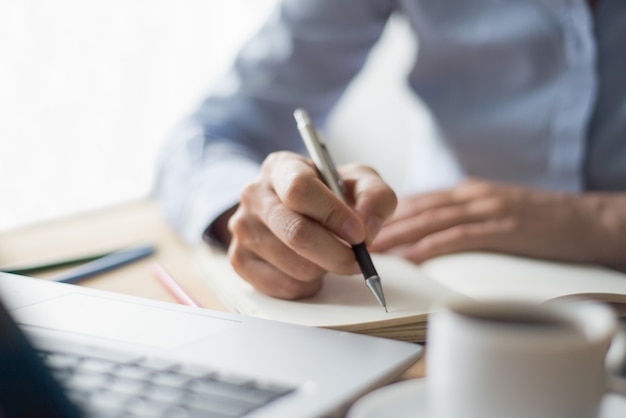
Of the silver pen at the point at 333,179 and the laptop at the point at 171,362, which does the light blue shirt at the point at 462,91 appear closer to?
the silver pen at the point at 333,179

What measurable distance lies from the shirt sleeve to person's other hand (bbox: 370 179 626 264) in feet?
0.84

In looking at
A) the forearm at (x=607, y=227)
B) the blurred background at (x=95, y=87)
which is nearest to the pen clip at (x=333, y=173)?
the forearm at (x=607, y=227)

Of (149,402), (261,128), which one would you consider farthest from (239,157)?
(149,402)

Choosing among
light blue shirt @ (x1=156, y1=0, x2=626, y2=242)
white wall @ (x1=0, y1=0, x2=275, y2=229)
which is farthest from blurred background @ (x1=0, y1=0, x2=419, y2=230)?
light blue shirt @ (x1=156, y1=0, x2=626, y2=242)

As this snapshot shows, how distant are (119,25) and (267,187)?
0.69m

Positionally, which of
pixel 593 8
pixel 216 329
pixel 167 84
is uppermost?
pixel 167 84

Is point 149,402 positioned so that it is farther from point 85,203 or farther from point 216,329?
point 85,203

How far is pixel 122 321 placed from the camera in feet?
1.70

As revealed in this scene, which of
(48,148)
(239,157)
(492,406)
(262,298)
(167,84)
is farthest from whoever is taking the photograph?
(167,84)

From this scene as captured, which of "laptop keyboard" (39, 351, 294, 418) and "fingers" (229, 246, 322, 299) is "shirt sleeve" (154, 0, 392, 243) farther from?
"laptop keyboard" (39, 351, 294, 418)

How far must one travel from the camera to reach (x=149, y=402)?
0.39 metres

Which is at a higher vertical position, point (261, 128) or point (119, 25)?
point (119, 25)

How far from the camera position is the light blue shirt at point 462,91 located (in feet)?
3.04

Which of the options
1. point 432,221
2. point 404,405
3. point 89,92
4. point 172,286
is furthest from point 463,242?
point 89,92
